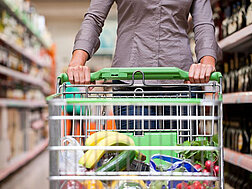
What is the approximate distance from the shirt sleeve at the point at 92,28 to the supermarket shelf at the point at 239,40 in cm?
105

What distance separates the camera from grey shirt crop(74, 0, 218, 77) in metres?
1.82

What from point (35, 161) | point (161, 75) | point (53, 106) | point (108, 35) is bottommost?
point (35, 161)

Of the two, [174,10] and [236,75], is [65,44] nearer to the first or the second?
[236,75]

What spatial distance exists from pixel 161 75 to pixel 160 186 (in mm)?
466

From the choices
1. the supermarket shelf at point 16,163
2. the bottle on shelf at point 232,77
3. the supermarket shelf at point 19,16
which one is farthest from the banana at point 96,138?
the supermarket shelf at point 19,16

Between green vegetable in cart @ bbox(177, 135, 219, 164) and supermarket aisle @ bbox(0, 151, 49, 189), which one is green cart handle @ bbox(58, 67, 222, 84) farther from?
supermarket aisle @ bbox(0, 151, 49, 189)

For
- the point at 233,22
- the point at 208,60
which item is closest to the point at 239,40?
the point at 233,22

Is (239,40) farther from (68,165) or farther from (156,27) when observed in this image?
(68,165)

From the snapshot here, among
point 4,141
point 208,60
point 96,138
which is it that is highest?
point 208,60

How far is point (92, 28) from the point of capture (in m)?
1.74

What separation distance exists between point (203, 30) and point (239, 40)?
110 cm

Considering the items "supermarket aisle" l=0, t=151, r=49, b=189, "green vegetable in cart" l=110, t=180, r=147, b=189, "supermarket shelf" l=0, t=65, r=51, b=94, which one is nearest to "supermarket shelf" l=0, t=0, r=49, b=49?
"supermarket shelf" l=0, t=65, r=51, b=94

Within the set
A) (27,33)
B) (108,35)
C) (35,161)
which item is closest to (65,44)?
(108,35)

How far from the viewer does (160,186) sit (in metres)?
1.13
